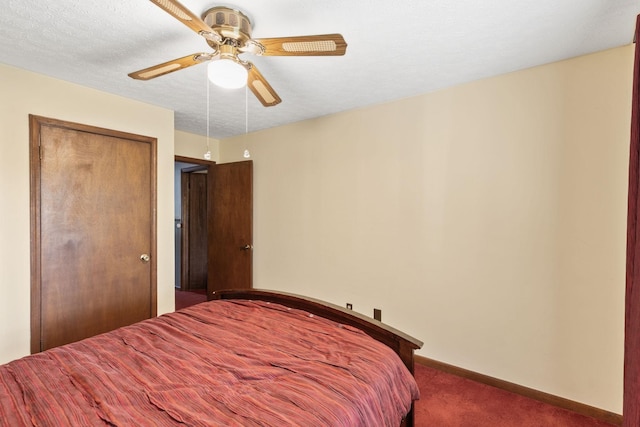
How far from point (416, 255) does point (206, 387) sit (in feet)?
6.66

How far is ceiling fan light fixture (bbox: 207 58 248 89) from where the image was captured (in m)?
1.44

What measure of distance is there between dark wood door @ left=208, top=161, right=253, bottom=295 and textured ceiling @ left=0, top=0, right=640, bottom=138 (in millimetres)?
1456

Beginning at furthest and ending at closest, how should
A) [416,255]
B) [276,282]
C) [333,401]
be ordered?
[276,282], [416,255], [333,401]

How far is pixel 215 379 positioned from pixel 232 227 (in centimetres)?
298

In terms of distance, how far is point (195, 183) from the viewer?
5.17 metres

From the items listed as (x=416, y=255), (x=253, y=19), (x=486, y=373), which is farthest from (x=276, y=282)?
(x=253, y=19)

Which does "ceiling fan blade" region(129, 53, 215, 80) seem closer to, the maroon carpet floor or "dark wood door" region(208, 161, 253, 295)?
"dark wood door" region(208, 161, 253, 295)

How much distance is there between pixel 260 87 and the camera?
1878mm

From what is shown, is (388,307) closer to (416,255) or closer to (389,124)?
(416,255)

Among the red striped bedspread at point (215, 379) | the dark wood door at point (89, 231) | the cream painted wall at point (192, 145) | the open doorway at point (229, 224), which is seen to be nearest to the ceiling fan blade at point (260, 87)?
the red striped bedspread at point (215, 379)

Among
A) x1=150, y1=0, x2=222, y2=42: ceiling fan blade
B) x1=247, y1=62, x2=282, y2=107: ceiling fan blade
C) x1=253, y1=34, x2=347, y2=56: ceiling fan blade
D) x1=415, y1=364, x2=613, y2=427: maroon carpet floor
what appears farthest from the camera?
x1=415, y1=364, x2=613, y2=427: maroon carpet floor

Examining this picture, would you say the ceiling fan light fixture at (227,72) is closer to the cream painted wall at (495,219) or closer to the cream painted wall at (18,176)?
the cream painted wall at (495,219)

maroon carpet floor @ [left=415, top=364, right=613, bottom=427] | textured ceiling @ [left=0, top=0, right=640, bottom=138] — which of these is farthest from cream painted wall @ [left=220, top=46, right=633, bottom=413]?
textured ceiling @ [left=0, top=0, right=640, bottom=138]

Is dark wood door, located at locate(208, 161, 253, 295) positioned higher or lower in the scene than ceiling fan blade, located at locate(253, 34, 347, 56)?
lower
